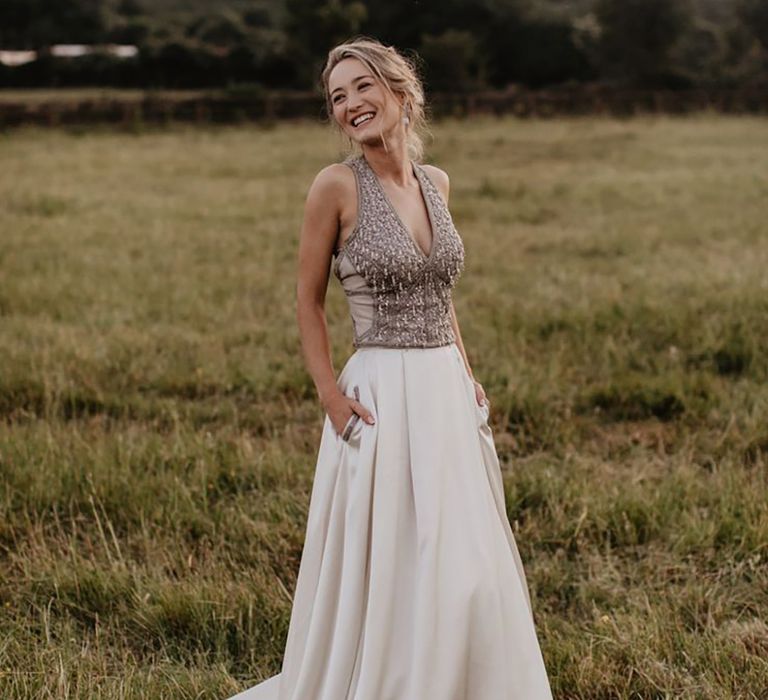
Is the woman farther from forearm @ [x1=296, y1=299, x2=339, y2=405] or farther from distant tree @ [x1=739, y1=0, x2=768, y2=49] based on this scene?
distant tree @ [x1=739, y1=0, x2=768, y2=49]

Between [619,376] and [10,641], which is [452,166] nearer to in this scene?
[619,376]

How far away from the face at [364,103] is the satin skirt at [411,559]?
0.57 metres

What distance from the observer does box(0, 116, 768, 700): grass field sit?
3428 millimetres

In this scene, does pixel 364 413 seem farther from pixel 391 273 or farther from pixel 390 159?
pixel 390 159

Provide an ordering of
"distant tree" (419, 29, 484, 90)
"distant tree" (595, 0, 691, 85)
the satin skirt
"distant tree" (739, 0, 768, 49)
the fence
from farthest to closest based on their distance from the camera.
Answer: "distant tree" (739, 0, 768, 49) < "distant tree" (595, 0, 691, 85) < "distant tree" (419, 29, 484, 90) < the fence < the satin skirt

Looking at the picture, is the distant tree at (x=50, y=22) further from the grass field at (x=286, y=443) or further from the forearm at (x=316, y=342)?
the forearm at (x=316, y=342)

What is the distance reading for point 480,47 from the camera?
1794 inches

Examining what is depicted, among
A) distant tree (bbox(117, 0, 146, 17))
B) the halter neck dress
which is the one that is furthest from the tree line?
the halter neck dress

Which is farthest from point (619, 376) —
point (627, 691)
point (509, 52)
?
point (509, 52)

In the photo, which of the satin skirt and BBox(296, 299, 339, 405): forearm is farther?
BBox(296, 299, 339, 405): forearm

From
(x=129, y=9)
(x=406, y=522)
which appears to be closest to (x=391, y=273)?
(x=406, y=522)

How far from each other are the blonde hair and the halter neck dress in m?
0.21

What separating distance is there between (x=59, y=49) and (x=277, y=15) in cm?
1204

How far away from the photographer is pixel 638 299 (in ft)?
26.3
